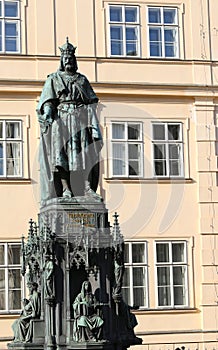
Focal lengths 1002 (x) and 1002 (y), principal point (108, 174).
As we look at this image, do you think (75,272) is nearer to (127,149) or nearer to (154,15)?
(127,149)

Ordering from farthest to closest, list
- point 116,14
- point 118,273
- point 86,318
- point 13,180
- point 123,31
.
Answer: point 116,14, point 123,31, point 13,180, point 118,273, point 86,318

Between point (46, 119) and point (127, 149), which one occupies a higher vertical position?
point (127, 149)

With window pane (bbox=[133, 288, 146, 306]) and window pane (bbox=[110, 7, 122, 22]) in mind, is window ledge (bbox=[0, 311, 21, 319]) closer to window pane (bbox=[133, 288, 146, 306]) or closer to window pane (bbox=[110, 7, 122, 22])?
window pane (bbox=[133, 288, 146, 306])

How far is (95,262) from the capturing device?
1296 centimetres

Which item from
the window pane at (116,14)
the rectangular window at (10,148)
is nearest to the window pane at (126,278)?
the rectangular window at (10,148)

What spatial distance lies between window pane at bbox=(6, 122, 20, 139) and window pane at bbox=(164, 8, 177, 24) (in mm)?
4804

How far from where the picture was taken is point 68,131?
44.0 ft

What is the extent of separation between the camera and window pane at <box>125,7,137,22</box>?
25.6 meters

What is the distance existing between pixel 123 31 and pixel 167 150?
3234 mm

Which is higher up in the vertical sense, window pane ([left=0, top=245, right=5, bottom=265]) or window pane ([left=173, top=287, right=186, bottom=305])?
window pane ([left=0, top=245, right=5, bottom=265])

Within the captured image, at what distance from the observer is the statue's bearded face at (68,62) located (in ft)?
44.9

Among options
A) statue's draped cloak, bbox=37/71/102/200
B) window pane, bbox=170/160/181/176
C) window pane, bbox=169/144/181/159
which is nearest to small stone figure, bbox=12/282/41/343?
statue's draped cloak, bbox=37/71/102/200

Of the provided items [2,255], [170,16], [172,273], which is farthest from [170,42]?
[2,255]

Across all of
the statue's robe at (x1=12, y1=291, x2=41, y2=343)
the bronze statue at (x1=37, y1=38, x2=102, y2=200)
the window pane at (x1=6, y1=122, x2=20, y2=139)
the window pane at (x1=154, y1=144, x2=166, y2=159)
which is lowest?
the statue's robe at (x1=12, y1=291, x2=41, y2=343)
